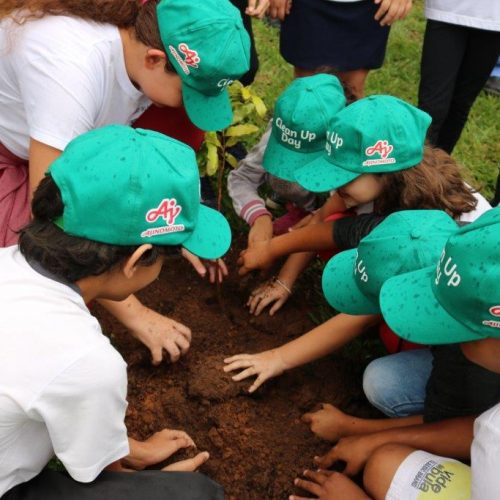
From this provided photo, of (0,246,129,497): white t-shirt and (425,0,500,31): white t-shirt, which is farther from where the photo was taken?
(425,0,500,31): white t-shirt

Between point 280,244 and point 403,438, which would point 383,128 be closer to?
point 280,244

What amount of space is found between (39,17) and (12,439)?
1.09m

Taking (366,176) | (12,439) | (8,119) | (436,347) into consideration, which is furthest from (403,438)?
(8,119)

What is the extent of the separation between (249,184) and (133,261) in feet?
4.24

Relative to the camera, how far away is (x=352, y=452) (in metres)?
1.80

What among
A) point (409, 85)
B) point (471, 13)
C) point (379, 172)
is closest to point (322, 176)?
point (379, 172)

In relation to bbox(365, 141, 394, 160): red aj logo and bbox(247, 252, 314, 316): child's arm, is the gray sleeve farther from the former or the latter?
bbox(365, 141, 394, 160): red aj logo

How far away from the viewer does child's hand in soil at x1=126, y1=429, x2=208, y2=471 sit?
69.4 inches

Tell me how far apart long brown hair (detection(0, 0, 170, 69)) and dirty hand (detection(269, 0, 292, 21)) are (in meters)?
0.84

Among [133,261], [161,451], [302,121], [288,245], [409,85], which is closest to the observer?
[133,261]

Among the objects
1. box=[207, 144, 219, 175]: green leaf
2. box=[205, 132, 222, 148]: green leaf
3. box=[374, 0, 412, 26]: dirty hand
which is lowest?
box=[207, 144, 219, 175]: green leaf

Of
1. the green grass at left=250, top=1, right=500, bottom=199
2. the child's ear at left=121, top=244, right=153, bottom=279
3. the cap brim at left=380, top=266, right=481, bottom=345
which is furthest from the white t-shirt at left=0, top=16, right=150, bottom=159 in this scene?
the green grass at left=250, top=1, right=500, bottom=199

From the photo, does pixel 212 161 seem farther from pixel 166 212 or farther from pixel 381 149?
pixel 166 212

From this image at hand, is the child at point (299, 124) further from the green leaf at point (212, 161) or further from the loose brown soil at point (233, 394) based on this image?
the loose brown soil at point (233, 394)
